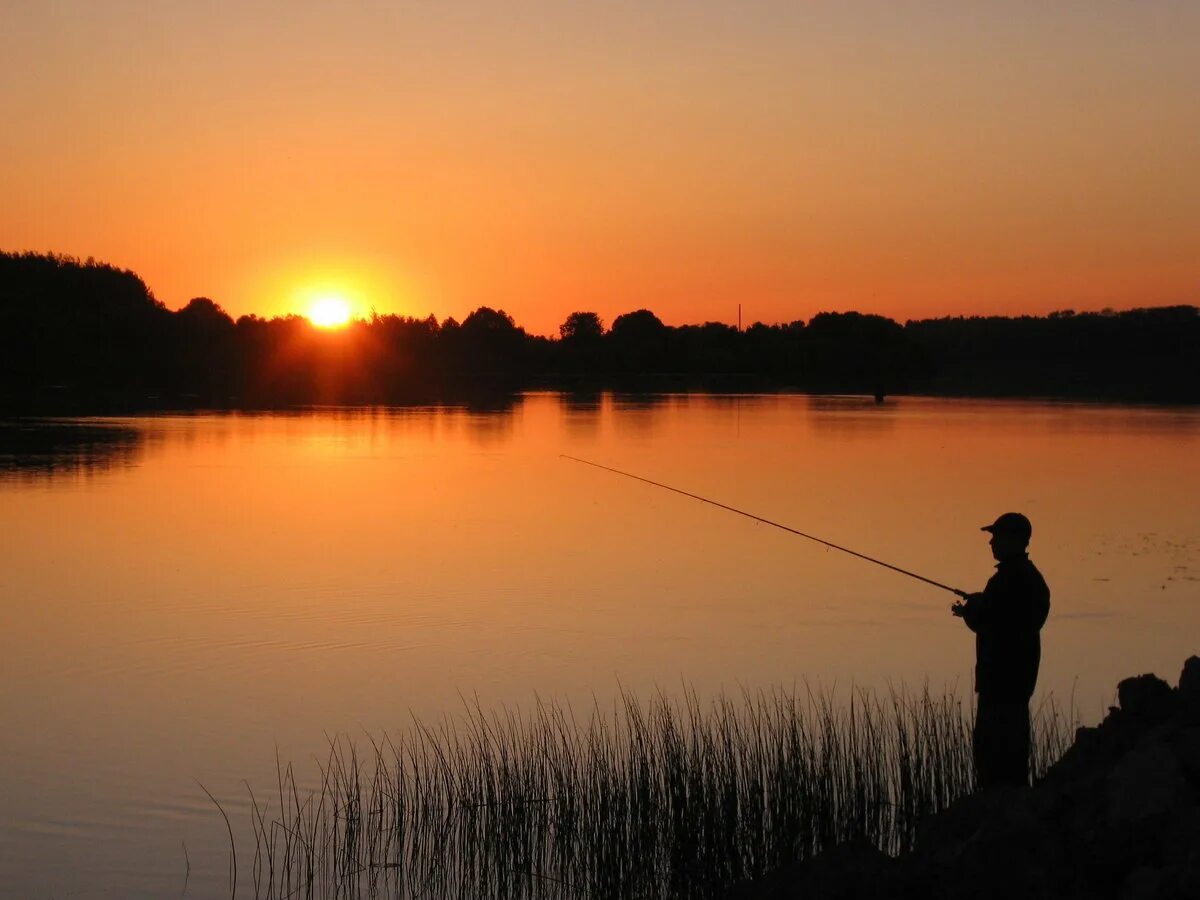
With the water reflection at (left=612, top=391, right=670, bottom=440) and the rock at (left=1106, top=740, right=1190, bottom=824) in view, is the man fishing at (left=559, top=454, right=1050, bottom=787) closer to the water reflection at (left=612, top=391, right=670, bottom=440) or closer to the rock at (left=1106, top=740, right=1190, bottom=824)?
the rock at (left=1106, top=740, right=1190, bottom=824)

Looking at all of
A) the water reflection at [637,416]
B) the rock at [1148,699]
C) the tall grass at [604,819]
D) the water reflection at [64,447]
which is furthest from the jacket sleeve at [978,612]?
the water reflection at [637,416]

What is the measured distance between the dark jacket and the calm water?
4053 millimetres

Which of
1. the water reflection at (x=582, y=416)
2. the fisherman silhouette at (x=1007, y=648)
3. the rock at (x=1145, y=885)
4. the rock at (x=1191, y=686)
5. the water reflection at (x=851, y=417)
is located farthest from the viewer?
the water reflection at (x=851, y=417)

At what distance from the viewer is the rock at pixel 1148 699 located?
5.94 m

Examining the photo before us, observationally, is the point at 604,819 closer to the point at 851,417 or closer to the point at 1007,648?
the point at 1007,648

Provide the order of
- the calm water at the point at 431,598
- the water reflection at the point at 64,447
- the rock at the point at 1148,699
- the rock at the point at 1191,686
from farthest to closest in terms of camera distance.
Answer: the water reflection at the point at 64,447 → the calm water at the point at 431,598 → the rock at the point at 1148,699 → the rock at the point at 1191,686

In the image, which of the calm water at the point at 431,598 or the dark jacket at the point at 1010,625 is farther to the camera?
the calm water at the point at 431,598

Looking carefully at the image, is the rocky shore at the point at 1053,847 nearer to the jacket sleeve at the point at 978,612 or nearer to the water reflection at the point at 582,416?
the jacket sleeve at the point at 978,612

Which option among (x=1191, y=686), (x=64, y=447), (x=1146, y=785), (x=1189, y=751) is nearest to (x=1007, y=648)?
(x=1191, y=686)

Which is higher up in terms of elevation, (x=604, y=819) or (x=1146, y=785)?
(x=1146, y=785)

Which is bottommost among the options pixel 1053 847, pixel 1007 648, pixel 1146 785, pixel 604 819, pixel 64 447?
pixel 604 819

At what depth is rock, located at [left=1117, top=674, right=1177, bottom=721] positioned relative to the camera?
594cm

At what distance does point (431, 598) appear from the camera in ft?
50.2

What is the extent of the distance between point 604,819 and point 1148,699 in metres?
2.85
